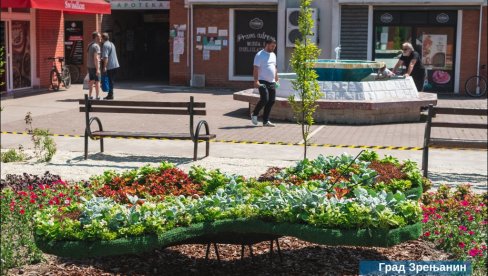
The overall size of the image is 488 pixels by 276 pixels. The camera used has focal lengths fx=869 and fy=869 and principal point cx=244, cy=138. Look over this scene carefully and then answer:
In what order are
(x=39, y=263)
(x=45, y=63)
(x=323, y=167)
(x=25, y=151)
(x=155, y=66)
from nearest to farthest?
(x=39, y=263)
(x=323, y=167)
(x=25, y=151)
(x=45, y=63)
(x=155, y=66)

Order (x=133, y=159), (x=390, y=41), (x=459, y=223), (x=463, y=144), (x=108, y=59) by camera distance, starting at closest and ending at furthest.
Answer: (x=459, y=223) < (x=463, y=144) < (x=133, y=159) < (x=108, y=59) < (x=390, y=41)

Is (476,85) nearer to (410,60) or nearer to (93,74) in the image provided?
(410,60)

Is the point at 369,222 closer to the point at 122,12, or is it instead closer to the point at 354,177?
the point at 354,177

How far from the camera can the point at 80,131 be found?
1684 cm

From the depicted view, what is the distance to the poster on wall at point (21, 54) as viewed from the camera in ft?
84.5

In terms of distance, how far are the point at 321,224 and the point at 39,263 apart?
240 centimetres

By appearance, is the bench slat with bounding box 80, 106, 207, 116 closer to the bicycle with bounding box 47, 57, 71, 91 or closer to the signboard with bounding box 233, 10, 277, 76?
the bicycle with bounding box 47, 57, 71, 91

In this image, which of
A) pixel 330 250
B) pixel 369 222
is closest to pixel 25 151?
pixel 330 250

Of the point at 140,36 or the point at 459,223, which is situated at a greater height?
the point at 140,36

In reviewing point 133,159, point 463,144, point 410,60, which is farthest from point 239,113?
point 463,144

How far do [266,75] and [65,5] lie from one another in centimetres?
1035

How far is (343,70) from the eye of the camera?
19344 mm

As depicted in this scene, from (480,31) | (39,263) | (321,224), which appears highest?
(480,31)

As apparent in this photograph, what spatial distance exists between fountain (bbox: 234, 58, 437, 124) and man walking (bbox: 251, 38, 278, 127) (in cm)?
110
